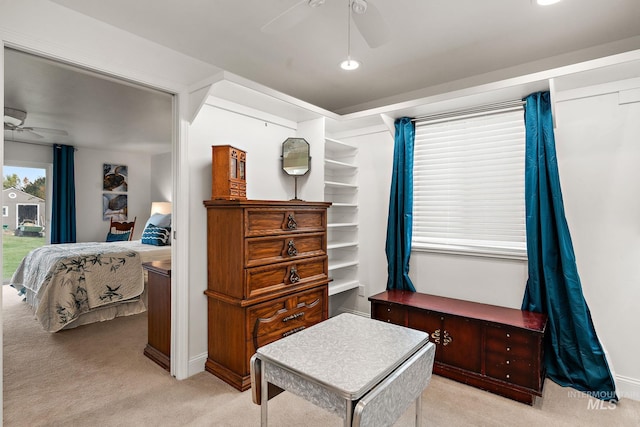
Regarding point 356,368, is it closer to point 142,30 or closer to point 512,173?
point 512,173

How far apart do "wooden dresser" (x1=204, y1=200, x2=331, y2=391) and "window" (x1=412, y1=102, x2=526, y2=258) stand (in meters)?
1.13

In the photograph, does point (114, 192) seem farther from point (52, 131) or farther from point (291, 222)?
point (291, 222)

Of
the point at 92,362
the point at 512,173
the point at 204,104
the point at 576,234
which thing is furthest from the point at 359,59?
the point at 92,362

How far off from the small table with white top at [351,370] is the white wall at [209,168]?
4.46 feet

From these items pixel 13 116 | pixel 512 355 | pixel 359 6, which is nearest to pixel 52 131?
pixel 13 116

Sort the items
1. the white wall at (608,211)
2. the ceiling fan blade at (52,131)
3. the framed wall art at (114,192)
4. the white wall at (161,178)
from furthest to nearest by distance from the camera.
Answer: the white wall at (161,178) < the framed wall art at (114,192) < the ceiling fan blade at (52,131) < the white wall at (608,211)

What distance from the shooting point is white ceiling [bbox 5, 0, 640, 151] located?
6.81ft

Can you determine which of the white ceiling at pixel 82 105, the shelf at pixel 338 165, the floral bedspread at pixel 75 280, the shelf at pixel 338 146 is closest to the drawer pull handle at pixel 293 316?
the shelf at pixel 338 165

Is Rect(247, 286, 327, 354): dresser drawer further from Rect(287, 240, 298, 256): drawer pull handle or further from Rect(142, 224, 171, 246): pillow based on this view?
Rect(142, 224, 171, 246): pillow

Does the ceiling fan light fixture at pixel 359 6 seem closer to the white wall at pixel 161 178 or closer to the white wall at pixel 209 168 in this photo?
the white wall at pixel 209 168

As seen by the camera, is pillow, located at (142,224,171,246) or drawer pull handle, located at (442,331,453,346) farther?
pillow, located at (142,224,171,246)

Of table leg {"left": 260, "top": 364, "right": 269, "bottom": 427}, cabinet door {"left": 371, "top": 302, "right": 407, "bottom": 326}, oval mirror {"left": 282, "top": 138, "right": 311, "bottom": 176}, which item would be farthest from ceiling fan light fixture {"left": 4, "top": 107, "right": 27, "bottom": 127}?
cabinet door {"left": 371, "top": 302, "right": 407, "bottom": 326}

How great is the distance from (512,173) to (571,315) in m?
1.14

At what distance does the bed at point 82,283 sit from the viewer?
11.5 ft
